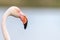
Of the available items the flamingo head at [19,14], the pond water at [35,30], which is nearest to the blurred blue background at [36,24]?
the pond water at [35,30]

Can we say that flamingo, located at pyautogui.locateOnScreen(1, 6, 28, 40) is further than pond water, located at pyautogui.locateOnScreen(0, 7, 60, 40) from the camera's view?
No

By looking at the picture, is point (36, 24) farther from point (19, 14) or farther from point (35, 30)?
point (19, 14)

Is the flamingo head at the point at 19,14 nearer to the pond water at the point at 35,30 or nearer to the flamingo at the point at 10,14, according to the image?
the flamingo at the point at 10,14

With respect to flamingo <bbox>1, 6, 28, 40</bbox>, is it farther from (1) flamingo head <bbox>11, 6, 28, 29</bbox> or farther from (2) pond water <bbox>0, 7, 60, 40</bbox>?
(2) pond water <bbox>0, 7, 60, 40</bbox>

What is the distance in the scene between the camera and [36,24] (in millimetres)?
2992

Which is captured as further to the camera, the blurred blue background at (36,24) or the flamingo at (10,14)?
the blurred blue background at (36,24)

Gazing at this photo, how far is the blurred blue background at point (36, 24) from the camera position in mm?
2516

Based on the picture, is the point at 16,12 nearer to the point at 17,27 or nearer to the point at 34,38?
the point at 34,38

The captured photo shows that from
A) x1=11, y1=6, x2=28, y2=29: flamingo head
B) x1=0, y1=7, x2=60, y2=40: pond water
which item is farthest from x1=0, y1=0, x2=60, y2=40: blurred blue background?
x1=11, y1=6, x2=28, y2=29: flamingo head

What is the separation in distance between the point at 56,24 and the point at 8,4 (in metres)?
1.03

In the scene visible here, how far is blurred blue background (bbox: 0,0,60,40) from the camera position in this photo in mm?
2516

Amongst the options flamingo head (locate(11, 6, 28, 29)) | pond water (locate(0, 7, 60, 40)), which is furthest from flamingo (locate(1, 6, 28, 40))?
pond water (locate(0, 7, 60, 40))

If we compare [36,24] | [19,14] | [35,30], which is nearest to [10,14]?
[19,14]

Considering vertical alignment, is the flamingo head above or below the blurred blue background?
below
